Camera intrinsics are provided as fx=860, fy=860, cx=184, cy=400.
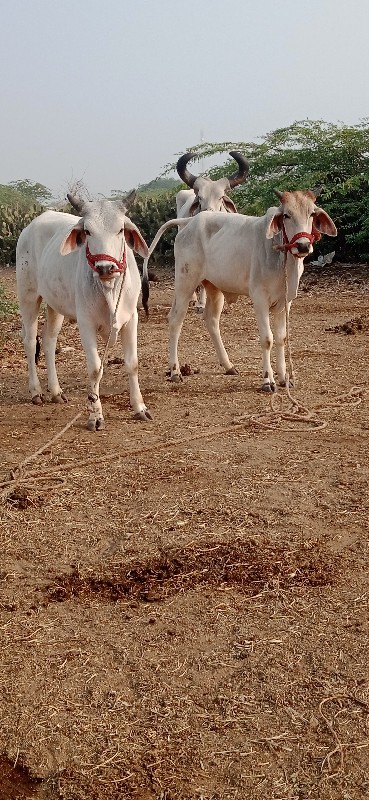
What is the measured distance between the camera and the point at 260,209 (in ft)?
48.2

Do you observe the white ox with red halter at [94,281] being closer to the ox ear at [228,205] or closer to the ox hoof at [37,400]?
the ox hoof at [37,400]

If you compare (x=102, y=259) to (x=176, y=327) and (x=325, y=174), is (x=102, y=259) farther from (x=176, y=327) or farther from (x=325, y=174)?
(x=325, y=174)

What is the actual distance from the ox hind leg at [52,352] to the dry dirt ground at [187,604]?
281 millimetres

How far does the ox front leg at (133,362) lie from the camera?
6465 millimetres

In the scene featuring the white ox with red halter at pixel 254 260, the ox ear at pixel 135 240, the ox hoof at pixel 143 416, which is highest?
the ox ear at pixel 135 240

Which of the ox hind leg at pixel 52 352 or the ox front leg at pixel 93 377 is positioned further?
the ox hind leg at pixel 52 352

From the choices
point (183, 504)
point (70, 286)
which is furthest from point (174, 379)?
point (183, 504)

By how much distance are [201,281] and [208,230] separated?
481mm

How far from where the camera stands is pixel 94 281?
624 cm

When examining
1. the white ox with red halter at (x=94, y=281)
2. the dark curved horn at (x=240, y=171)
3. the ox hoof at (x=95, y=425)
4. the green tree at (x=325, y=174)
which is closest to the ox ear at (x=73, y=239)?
the white ox with red halter at (x=94, y=281)

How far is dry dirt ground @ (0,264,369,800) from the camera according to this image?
2719 mm

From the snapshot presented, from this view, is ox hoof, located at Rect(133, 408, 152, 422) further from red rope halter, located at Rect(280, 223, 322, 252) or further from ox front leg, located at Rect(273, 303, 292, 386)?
red rope halter, located at Rect(280, 223, 322, 252)

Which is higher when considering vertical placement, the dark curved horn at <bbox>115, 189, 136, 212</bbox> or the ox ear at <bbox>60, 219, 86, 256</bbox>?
the dark curved horn at <bbox>115, 189, 136, 212</bbox>

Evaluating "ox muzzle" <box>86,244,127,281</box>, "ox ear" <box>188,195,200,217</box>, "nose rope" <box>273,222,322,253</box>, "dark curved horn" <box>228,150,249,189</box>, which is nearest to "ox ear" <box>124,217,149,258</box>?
"ox muzzle" <box>86,244,127,281</box>
